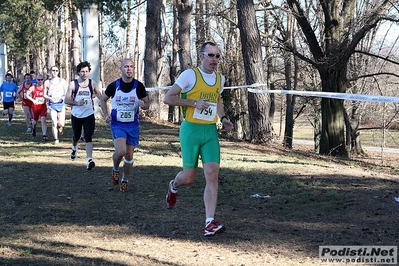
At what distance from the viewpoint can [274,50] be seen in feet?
81.7

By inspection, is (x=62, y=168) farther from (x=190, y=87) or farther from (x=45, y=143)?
(x=190, y=87)

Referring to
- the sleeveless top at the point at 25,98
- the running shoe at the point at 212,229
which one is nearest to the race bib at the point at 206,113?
the running shoe at the point at 212,229

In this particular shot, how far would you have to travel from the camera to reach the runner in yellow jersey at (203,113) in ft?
21.7

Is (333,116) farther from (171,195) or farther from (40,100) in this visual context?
(171,195)

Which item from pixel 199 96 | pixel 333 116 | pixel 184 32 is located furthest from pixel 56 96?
pixel 184 32

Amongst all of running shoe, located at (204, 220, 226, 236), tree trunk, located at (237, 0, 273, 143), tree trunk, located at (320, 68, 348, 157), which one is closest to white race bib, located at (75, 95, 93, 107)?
running shoe, located at (204, 220, 226, 236)

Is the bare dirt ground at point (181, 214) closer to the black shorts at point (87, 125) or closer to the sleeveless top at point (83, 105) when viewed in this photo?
the black shorts at point (87, 125)

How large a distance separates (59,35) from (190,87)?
37.0 m

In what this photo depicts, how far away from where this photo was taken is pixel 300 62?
3219 cm

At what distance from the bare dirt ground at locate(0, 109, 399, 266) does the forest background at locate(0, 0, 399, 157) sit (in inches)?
253

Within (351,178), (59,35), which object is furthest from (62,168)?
(59,35)

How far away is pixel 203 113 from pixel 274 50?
61.3ft

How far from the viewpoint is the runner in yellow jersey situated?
661 centimetres

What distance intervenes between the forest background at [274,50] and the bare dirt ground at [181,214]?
644cm
